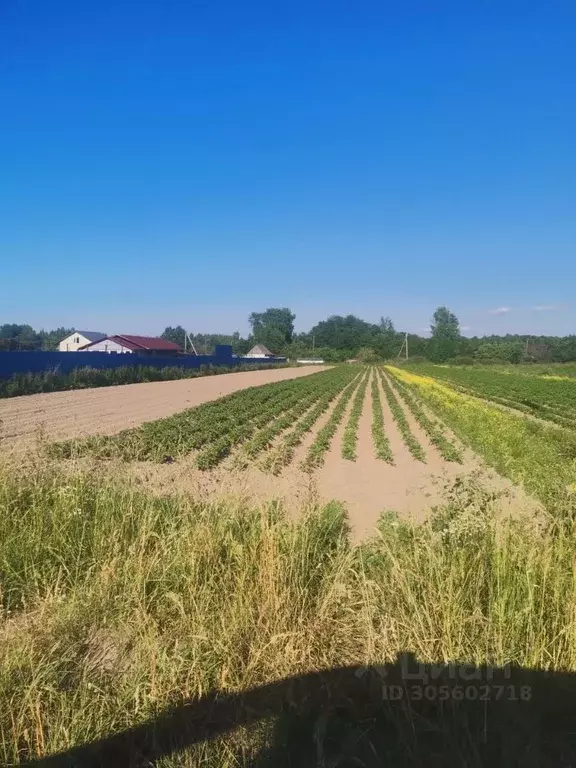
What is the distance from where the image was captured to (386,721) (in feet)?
8.39

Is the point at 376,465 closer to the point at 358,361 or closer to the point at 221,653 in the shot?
the point at 221,653

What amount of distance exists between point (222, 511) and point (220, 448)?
21.2 feet

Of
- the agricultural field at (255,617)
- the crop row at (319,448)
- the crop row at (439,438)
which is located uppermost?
the agricultural field at (255,617)

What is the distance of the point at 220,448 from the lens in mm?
10617

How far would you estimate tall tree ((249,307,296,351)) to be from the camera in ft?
466

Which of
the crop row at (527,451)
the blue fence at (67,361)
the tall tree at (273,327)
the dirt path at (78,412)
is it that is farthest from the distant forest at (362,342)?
the crop row at (527,451)

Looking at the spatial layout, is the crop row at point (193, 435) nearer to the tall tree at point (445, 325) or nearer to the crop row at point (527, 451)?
the crop row at point (527, 451)

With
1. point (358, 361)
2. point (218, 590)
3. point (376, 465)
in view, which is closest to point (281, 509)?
point (218, 590)

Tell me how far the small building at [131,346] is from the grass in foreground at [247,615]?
65.1 metres

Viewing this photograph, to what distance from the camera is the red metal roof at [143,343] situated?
71.4 metres

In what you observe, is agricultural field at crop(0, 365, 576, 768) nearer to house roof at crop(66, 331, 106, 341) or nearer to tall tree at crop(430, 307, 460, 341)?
house roof at crop(66, 331, 106, 341)

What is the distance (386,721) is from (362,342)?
5604 inches

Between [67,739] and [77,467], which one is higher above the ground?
[77,467]

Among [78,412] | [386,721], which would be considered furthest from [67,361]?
[386,721]
